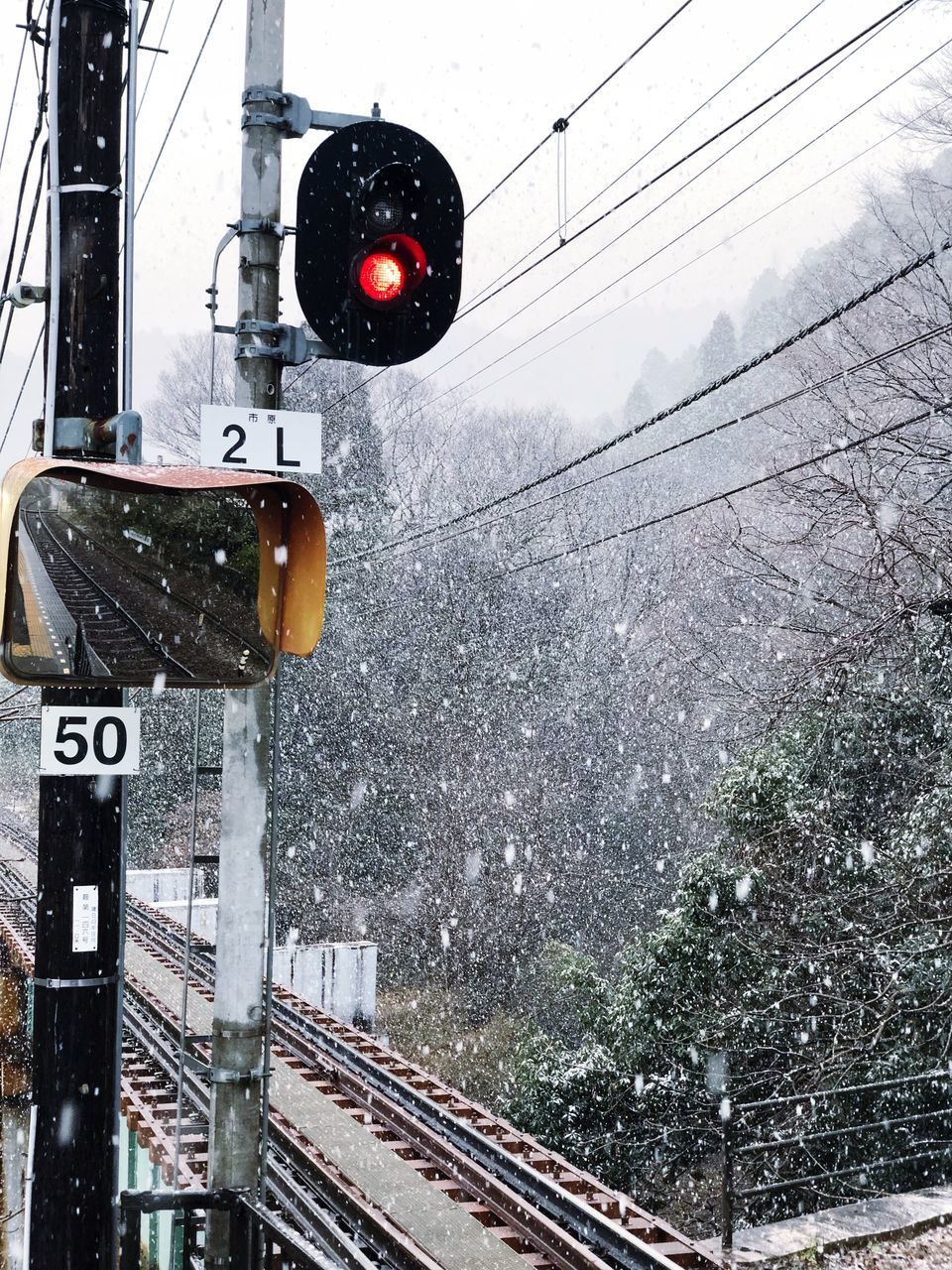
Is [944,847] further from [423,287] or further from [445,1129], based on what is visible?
[423,287]

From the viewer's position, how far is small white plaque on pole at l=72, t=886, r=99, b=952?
376 cm

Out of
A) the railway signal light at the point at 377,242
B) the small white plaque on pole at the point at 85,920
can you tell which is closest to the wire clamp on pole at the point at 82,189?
the railway signal light at the point at 377,242

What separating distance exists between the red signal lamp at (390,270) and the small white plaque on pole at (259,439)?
0.63 m

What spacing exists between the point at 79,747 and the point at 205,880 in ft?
83.1

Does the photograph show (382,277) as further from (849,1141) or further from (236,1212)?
(849,1141)

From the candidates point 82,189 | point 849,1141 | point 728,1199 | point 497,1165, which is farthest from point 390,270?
point 849,1141

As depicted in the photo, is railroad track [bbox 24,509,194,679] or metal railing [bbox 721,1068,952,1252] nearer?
railroad track [bbox 24,509,194,679]

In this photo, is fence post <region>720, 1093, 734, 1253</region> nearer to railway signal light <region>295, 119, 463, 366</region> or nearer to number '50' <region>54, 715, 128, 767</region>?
number '50' <region>54, 715, 128, 767</region>

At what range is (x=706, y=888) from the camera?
14188 mm

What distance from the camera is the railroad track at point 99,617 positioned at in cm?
278

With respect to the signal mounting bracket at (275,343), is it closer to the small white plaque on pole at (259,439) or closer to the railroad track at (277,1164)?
the small white plaque on pole at (259,439)

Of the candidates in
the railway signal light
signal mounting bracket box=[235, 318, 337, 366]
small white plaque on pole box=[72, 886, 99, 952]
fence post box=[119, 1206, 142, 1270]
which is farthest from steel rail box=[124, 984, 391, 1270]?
the railway signal light

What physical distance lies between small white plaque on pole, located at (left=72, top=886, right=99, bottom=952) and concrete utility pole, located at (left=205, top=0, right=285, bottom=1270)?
500 mm

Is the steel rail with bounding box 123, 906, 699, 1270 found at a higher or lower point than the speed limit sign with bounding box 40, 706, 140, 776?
lower
